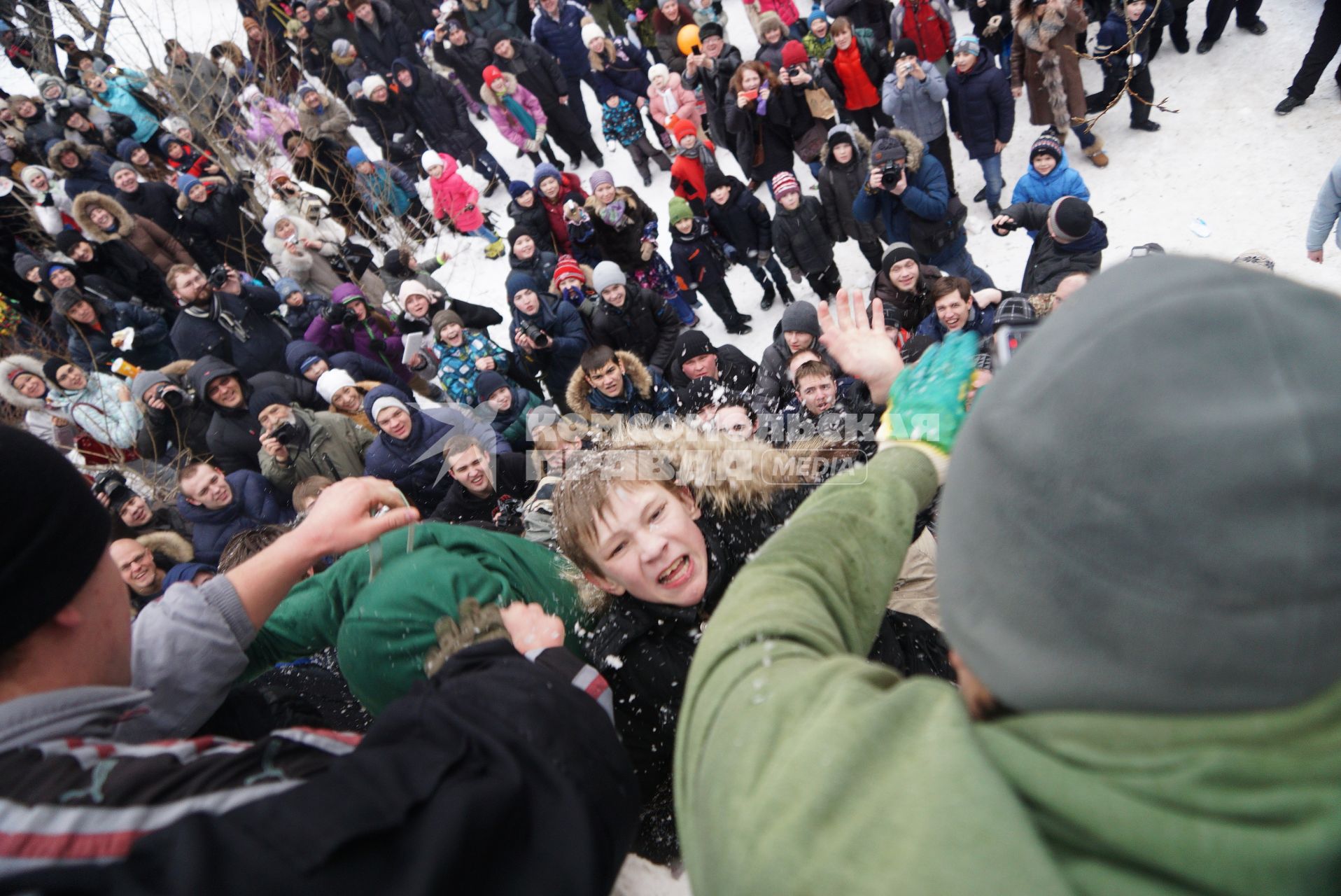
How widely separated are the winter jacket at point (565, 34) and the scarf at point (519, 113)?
0.84m

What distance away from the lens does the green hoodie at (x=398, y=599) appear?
1956mm

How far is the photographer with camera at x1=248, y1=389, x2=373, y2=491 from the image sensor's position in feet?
18.4

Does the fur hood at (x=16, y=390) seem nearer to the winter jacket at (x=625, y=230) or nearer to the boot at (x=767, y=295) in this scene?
the winter jacket at (x=625, y=230)

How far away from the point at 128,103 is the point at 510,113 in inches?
201

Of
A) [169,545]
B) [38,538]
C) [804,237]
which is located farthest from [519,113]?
[38,538]

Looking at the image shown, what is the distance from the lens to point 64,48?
10.1 metres

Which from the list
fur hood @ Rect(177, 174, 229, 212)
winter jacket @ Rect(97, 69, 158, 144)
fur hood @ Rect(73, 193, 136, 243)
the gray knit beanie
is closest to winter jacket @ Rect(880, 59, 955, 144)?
the gray knit beanie

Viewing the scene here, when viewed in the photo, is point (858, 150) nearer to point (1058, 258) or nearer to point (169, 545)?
point (1058, 258)

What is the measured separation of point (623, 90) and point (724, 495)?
28.9 ft

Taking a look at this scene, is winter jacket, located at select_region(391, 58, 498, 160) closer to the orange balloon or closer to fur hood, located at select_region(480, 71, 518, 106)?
fur hood, located at select_region(480, 71, 518, 106)

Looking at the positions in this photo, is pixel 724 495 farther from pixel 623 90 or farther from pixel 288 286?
pixel 623 90

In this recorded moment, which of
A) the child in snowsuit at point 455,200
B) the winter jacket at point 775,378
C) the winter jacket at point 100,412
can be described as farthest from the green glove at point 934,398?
the child in snowsuit at point 455,200

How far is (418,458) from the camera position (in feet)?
17.4

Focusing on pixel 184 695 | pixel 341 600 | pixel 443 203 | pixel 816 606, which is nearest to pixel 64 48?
pixel 443 203
